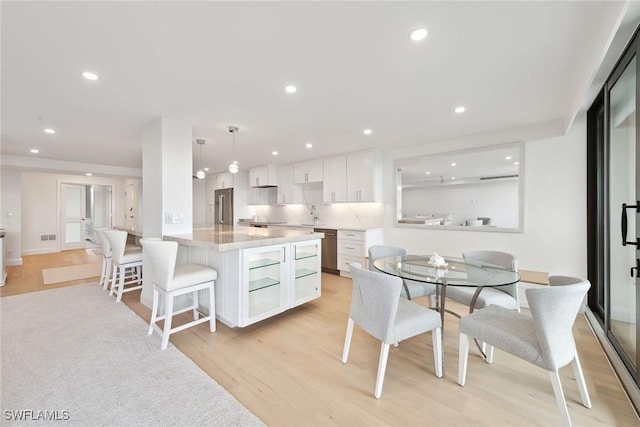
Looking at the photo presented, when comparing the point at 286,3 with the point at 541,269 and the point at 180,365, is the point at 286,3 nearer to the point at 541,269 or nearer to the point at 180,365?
the point at 180,365

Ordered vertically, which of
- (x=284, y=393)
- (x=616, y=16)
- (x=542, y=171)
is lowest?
(x=284, y=393)

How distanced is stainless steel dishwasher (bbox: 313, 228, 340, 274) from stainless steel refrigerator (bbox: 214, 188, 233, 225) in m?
3.01

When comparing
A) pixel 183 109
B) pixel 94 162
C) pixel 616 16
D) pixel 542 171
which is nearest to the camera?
pixel 616 16

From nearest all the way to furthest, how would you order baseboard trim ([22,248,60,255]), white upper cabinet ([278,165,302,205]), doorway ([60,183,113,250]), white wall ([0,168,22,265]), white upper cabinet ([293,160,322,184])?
white upper cabinet ([293,160,322,184])
white wall ([0,168,22,265])
white upper cabinet ([278,165,302,205])
baseboard trim ([22,248,60,255])
doorway ([60,183,113,250])

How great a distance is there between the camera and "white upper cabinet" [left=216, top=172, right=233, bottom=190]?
283 inches

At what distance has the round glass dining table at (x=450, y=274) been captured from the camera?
2.04 m

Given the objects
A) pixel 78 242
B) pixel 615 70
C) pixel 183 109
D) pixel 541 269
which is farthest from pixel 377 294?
pixel 78 242

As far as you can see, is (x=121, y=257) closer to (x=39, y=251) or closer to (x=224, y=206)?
(x=224, y=206)

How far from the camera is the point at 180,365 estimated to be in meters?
2.18

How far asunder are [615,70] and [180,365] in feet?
13.6

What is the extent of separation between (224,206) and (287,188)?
2.11m

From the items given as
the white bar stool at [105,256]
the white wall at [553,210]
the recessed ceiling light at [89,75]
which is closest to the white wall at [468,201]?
the white wall at [553,210]

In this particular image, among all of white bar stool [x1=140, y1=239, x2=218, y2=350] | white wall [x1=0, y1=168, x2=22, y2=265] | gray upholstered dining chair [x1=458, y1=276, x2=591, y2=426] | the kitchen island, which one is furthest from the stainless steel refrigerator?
gray upholstered dining chair [x1=458, y1=276, x2=591, y2=426]

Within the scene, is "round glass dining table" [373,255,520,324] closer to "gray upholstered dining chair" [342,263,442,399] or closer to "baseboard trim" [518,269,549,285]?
"gray upholstered dining chair" [342,263,442,399]
